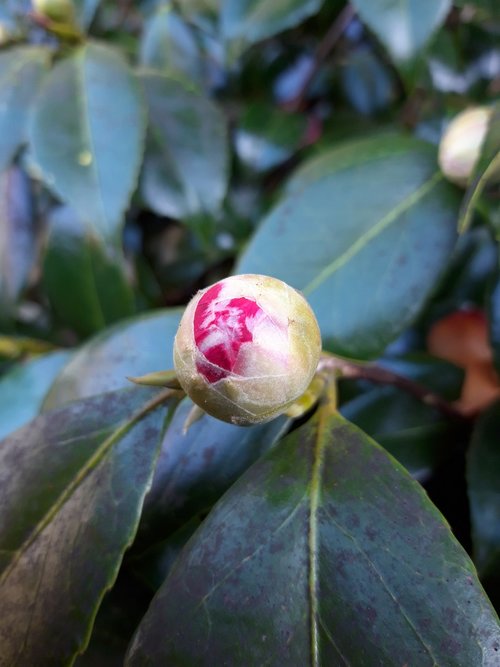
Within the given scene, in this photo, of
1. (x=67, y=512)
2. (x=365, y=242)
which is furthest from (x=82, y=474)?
(x=365, y=242)

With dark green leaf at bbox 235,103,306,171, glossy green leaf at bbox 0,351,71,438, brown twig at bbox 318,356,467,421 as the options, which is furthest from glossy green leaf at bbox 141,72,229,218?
brown twig at bbox 318,356,467,421

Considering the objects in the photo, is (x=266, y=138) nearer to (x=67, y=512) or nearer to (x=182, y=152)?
(x=182, y=152)

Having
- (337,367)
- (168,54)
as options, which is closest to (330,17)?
(168,54)

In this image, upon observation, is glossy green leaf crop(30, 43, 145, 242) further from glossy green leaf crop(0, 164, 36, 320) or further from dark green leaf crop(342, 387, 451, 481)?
dark green leaf crop(342, 387, 451, 481)

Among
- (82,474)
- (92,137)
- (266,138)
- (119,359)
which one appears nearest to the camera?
(82,474)

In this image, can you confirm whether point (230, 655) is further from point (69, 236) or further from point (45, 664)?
point (69, 236)

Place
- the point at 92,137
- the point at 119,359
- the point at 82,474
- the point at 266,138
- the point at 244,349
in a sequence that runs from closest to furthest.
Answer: the point at 244,349, the point at 82,474, the point at 119,359, the point at 92,137, the point at 266,138
